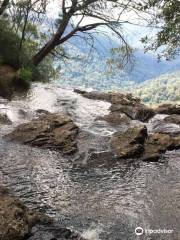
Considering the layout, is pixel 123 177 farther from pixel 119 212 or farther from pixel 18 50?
pixel 18 50

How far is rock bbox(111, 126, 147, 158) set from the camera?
11695 mm

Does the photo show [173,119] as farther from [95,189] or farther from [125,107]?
[95,189]

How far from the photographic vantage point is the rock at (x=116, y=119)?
16.0 m

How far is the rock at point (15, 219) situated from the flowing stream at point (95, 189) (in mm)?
225

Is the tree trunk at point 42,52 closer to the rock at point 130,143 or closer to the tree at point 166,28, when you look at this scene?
the tree at point 166,28

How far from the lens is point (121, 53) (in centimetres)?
2791

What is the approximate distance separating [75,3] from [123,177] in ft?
52.5

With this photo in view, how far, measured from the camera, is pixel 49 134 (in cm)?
1267

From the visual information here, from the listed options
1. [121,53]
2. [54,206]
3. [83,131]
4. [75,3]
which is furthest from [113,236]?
[121,53]

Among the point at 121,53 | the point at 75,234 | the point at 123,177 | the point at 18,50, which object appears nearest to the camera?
the point at 75,234

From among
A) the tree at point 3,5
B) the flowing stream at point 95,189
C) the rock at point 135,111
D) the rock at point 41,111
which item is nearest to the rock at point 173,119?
the rock at point 135,111

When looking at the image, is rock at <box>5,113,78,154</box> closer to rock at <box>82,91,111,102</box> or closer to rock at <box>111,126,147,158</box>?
rock at <box>111,126,147,158</box>

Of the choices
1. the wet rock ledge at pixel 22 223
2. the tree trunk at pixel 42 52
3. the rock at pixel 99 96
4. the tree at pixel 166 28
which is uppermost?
the tree at pixel 166 28

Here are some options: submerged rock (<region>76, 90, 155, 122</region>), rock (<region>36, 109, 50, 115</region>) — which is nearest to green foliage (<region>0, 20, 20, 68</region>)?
submerged rock (<region>76, 90, 155, 122</region>)
